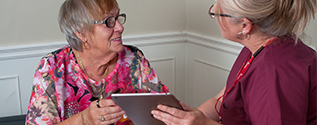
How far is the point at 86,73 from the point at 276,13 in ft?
3.24

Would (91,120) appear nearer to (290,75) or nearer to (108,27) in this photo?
(108,27)

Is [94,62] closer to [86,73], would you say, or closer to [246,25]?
[86,73]

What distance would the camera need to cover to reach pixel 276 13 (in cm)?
99

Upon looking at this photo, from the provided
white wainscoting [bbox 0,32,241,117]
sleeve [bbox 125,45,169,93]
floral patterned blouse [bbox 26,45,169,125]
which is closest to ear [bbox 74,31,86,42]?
floral patterned blouse [bbox 26,45,169,125]

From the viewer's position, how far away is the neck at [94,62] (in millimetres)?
1455

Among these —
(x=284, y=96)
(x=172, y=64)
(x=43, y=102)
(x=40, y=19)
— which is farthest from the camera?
(x=172, y=64)

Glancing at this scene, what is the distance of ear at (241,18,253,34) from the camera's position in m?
1.03

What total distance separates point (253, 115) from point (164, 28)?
5.62 feet

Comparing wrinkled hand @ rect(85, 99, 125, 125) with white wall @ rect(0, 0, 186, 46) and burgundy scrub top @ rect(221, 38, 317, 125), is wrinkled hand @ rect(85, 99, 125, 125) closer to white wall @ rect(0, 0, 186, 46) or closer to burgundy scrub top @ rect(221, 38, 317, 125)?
burgundy scrub top @ rect(221, 38, 317, 125)

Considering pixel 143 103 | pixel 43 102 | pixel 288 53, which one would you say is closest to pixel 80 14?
pixel 43 102

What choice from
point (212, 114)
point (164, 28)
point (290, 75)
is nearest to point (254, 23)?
point (290, 75)

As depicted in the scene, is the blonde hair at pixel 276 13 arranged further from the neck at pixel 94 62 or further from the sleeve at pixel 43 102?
the sleeve at pixel 43 102

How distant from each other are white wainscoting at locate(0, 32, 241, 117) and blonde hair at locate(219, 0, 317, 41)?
3.45 feet

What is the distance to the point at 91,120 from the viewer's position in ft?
4.07
